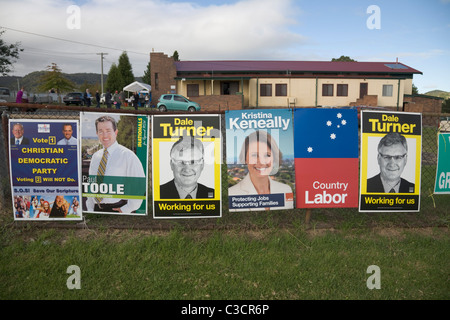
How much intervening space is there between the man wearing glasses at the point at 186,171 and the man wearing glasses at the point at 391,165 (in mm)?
2433

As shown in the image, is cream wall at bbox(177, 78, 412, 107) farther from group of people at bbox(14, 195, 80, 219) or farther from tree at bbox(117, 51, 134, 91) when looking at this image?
tree at bbox(117, 51, 134, 91)

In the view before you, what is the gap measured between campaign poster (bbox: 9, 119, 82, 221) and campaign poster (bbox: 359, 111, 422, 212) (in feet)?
13.5

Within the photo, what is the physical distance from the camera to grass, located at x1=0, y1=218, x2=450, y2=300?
10.7 ft

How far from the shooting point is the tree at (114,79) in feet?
216

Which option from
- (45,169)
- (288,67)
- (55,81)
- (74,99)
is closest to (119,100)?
(74,99)

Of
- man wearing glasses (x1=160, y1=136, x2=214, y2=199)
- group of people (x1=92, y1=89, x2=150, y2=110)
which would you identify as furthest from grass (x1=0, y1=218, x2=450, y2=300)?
group of people (x1=92, y1=89, x2=150, y2=110)

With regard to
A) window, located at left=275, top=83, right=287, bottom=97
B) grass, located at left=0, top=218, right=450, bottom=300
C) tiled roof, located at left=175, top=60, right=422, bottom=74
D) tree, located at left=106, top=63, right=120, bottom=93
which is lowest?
grass, located at left=0, top=218, right=450, bottom=300

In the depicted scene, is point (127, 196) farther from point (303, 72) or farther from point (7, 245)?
point (303, 72)

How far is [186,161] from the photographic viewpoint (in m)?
4.43

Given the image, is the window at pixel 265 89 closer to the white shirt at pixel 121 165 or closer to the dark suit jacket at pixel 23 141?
the white shirt at pixel 121 165

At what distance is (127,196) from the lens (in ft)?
14.8

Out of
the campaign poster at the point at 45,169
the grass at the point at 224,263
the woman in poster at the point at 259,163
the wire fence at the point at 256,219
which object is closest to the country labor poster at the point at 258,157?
the woman in poster at the point at 259,163

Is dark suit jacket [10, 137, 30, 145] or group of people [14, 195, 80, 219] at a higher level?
dark suit jacket [10, 137, 30, 145]

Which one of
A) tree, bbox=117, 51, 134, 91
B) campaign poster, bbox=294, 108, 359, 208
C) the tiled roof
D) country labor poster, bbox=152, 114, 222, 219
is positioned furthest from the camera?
tree, bbox=117, 51, 134, 91
